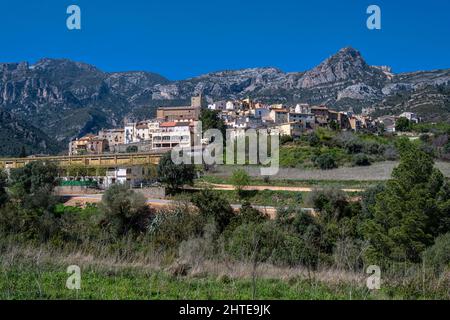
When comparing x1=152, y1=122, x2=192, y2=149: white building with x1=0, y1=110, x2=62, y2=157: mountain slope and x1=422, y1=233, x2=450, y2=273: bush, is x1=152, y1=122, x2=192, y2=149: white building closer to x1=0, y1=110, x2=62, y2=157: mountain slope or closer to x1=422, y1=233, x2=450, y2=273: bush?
x1=0, y1=110, x2=62, y2=157: mountain slope

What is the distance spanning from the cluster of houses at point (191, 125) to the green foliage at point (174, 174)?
2385 centimetres

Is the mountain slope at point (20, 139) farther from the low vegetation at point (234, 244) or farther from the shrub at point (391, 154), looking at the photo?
the shrub at point (391, 154)

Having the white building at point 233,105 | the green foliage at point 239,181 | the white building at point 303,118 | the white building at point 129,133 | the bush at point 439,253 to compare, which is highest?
the white building at point 233,105

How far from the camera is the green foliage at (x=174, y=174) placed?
35.7 m

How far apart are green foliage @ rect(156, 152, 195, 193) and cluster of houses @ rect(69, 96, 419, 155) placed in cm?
2385

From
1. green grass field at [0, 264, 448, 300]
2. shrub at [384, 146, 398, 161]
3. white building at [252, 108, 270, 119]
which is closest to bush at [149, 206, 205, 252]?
green grass field at [0, 264, 448, 300]

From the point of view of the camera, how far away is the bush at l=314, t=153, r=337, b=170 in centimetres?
4150

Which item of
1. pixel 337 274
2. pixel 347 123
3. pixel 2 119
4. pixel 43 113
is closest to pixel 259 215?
pixel 337 274

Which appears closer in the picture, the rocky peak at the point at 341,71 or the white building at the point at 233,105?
the white building at the point at 233,105

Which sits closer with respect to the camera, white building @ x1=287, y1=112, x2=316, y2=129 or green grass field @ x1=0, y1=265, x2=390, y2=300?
green grass field @ x1=0, y1=265, x2=390, y2=300

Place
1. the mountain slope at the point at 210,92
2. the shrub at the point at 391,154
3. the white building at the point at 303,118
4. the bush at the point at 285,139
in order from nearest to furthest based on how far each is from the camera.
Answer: the shrub at the point at 391,154, the bush at the point at 285,139, the white building at the point at 303,118, the mountain slope at the point at 210,92

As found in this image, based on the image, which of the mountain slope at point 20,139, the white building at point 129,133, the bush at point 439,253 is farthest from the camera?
the mountain slope at point 20,139

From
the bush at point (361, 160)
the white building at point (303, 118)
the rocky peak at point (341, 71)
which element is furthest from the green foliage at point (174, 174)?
the rocky peak at point (341, 71)
